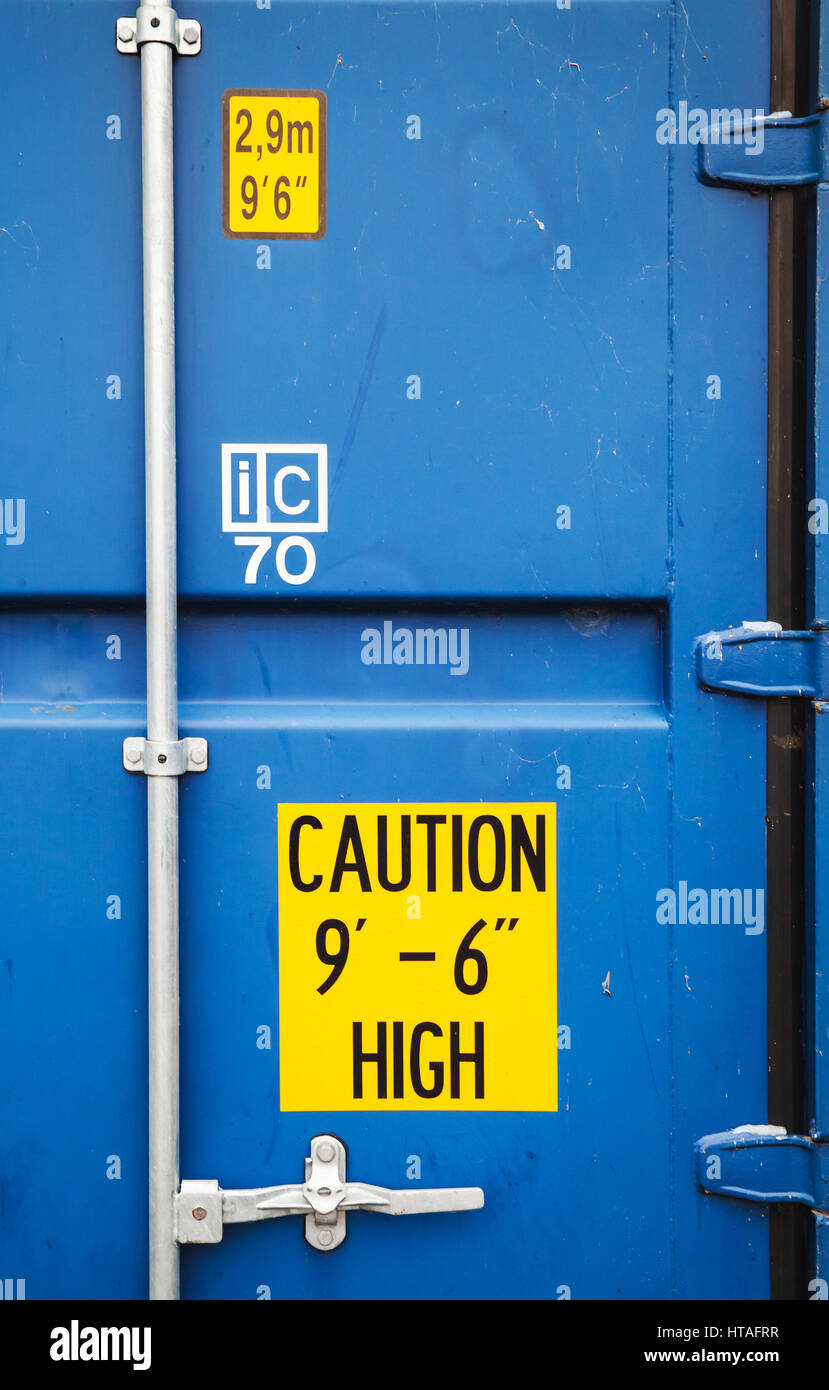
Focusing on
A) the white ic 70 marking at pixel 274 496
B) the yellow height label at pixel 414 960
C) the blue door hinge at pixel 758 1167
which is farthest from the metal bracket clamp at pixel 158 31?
the blue door hinge at pixel 758 1167

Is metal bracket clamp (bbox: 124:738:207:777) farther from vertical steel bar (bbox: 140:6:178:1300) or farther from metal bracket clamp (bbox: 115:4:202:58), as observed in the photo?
metal bracket clamp (bbox: 115:4:202:58)

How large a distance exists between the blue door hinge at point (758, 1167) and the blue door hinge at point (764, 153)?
1377 millimetres

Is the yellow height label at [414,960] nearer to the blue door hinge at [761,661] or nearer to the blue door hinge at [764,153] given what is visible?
the blue door hinge at [761,661]

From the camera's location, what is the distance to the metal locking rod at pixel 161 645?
1.37 m

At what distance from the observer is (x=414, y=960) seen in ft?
4.70

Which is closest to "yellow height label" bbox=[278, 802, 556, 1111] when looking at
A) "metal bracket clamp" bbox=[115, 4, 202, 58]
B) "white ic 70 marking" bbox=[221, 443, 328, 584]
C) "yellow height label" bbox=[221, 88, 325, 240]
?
"white ic 70 marking" bbox=[221, 443, 328, 584]

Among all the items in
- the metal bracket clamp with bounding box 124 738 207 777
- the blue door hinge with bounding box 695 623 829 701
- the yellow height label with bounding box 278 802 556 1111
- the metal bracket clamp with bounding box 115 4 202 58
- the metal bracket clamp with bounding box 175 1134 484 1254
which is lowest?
the metal bracket clamp with bounding box 175 1134 484 1254

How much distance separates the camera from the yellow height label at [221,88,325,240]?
Answer: 141 cm

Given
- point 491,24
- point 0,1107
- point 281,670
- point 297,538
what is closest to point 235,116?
point 491,24

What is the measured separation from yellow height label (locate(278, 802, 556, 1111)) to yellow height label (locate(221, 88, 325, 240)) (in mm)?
844

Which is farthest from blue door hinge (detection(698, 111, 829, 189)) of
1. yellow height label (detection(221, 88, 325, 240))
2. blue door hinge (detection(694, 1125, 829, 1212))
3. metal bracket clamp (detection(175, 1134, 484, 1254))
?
metal bracket clamp (detection(175, 1134, 484, 1254))

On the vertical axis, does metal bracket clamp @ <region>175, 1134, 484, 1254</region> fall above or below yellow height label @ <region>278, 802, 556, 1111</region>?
below

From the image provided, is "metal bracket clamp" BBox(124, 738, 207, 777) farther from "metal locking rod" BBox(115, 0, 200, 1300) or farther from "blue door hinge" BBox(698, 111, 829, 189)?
"blue door hinge" BBox(698, 111, 829, 189)
